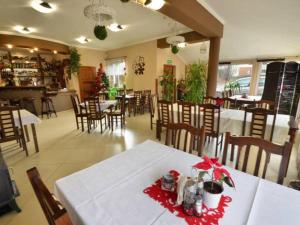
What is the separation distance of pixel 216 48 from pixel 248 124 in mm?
2717

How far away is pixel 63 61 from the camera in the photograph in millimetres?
7375

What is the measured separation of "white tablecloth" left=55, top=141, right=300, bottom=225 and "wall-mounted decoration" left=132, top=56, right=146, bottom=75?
20.4 ft

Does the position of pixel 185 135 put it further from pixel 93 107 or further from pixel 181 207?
pixel 93 107

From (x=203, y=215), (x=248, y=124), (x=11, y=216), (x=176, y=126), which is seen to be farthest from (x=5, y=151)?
(x=248, y=124)

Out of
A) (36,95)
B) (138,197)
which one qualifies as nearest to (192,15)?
(138,197)

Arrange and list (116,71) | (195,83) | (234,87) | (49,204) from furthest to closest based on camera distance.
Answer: (116,71) → (234,87) → (195,83) → (49,204)

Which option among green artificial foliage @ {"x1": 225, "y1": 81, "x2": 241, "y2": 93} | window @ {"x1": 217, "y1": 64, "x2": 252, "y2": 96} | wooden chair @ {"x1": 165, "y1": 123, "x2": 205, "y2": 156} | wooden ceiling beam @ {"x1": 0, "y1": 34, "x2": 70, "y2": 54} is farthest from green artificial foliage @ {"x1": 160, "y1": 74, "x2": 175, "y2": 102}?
wooden ceiling beam @ {"x1": 0, "y1": 34, "x2": 70, "y2": 54}

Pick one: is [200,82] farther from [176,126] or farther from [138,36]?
[138,36]

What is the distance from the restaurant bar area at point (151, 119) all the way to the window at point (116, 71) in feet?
0.28

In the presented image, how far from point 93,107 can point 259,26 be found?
4.59 m

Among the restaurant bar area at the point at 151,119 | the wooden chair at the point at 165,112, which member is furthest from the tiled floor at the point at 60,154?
the wooden chair at the point at 165,112

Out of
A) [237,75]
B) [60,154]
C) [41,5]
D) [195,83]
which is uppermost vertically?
[41,5]

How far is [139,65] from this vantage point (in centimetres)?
717

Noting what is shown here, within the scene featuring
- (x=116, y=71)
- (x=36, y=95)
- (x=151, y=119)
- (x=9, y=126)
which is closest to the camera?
(x=9, y=126)
